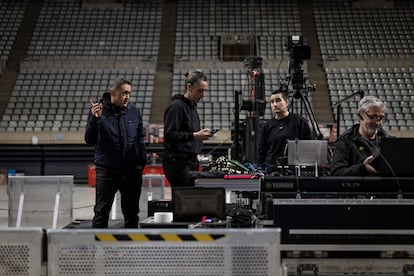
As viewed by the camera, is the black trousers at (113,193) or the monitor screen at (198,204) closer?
the monitor screen at (198,204)

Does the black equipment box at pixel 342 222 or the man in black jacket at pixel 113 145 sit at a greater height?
the man in black jacket at pixel 113 145

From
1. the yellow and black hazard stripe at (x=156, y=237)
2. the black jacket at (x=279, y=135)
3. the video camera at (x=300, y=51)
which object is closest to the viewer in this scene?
the yellow and black hazard stripe at (x=156, y=237)

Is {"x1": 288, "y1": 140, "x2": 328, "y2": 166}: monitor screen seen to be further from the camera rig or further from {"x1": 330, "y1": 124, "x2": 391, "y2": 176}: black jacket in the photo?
the camera rig

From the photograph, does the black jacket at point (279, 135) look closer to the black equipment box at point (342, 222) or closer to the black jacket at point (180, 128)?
the black jacket at point (180, 128)

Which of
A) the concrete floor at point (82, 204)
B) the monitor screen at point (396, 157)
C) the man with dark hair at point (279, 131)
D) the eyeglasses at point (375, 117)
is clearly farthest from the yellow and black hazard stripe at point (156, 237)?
the concrete floor at point (82, 204)

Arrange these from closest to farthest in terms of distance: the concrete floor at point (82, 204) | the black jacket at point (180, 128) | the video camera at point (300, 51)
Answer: the black jacket at point (180, 128)
the video camera at point (300, 51)
the concrete floor at point (82, 204)

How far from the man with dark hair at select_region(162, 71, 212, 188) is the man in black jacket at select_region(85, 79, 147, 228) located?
1.12 ft

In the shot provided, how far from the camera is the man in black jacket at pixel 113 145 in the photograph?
4117 mm

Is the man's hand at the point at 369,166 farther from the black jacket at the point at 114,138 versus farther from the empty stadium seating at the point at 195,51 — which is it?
the empty stadium seating at the point at 195,51

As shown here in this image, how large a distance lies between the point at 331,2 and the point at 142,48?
689cm

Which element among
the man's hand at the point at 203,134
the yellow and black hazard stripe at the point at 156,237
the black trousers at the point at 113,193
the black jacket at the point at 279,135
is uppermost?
the black jacket at the point at 279,135

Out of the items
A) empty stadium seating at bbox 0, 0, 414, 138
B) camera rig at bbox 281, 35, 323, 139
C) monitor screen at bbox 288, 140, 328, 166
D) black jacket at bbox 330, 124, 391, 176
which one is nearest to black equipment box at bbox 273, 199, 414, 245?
Result: black jacket at bbox 330, 124, 391, 176

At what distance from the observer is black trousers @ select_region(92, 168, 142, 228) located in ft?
13.6

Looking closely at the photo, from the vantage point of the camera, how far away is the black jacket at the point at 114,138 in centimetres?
412
